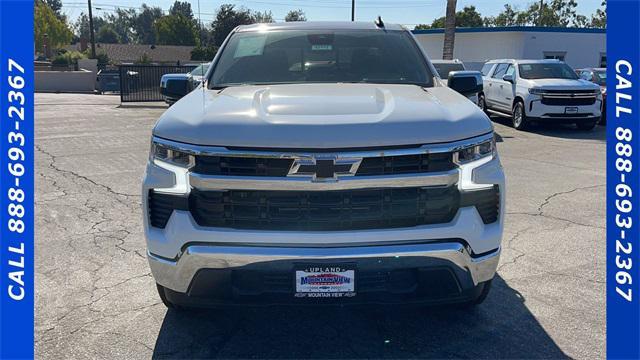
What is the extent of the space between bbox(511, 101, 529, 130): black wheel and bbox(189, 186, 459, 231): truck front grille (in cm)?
1178

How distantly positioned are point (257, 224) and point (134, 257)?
2.29 meters

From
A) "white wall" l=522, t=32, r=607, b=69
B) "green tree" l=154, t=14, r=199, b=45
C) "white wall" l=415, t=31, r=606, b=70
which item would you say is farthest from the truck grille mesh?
"green tree" l=154, t=14, r=199, b=45

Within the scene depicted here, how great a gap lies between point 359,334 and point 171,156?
155 cm

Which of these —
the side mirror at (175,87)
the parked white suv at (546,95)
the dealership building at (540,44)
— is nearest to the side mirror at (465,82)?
the side mirror at (175,87)

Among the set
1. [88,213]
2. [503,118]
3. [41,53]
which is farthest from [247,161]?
[41,53]

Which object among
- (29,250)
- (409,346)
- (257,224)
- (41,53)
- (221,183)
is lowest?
(409,346)

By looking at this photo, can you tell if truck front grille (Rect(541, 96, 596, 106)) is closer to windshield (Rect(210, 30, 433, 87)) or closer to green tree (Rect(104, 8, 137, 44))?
windshield (Rect(210, 30, 433, 87))

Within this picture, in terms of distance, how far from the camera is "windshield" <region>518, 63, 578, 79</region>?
14070mm

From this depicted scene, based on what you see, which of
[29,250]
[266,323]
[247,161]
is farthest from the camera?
[266,323]

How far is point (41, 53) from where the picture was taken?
64.7 m

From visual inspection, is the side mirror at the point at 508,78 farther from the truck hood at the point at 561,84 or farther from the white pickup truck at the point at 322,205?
the white pickup truck at the point at 322,205

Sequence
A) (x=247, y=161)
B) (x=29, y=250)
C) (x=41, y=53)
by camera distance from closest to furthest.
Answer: (x=247, y=161)
(x=29, y=250)
(x=41, y=53)

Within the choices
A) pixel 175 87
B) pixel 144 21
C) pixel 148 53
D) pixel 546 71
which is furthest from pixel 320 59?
pixel 144 21

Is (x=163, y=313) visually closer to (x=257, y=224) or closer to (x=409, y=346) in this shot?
(x=257, y=224)
